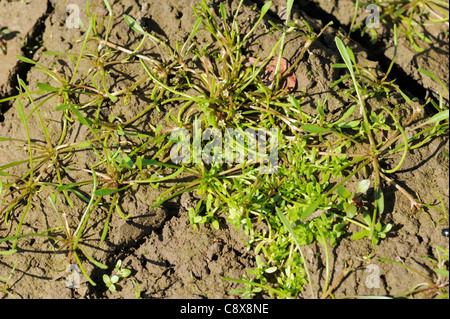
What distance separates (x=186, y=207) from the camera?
2.16 meters

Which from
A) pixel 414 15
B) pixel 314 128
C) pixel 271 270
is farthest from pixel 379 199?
pixel 414 15

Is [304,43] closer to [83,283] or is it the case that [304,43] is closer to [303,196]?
[303,196]

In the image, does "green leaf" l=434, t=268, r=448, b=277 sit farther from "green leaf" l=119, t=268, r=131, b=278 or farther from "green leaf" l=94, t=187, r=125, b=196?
"green leaf" l=94, t=187, r=125, b=196

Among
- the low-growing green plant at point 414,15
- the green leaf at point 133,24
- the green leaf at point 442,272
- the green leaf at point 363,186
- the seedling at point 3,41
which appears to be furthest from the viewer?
the seedling at point 3,41

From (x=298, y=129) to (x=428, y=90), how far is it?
847 millimetres

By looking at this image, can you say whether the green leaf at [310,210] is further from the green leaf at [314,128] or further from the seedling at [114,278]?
the seedling at [114,278]

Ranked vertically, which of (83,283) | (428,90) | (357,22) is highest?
(357,22)

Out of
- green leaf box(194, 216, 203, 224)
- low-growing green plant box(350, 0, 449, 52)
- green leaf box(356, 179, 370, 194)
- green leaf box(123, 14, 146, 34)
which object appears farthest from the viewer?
low-growing green plant box(350, 0, 449, 52)

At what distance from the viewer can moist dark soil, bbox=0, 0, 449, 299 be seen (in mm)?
2002

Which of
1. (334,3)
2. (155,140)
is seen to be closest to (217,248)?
(155,140)

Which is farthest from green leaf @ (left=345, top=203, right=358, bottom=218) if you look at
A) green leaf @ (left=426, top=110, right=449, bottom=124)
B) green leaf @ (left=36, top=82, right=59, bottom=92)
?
green leaf @ (left=36, top=82, right=59, bottom=92)

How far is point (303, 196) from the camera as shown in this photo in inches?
83.8

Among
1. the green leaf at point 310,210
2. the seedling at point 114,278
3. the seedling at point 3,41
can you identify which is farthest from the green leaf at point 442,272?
the seedling at point 3,41

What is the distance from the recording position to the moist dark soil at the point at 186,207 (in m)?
2.00
